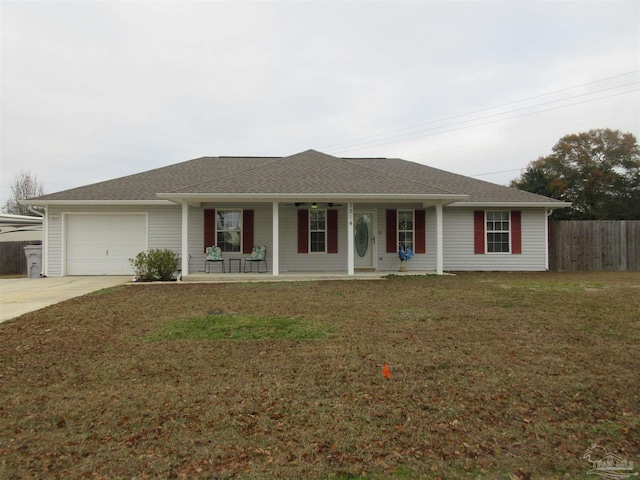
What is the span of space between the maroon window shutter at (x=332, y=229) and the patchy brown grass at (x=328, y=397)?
691 cm

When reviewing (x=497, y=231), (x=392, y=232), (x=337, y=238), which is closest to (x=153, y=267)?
(x=337, y=238)

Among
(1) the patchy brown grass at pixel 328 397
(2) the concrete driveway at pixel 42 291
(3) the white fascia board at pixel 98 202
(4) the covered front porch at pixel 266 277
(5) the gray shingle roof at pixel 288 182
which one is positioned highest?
(5) the gray shingle roof at pixel 288 182

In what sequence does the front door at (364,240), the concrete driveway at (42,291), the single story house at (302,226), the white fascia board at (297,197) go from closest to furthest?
1. the concrete driveway at (42,291)
2. the white fascia board at (297,197)
3. the single story house at (302,226)
4. the front door at (364,240)

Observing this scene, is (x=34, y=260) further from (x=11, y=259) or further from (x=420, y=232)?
(x=420, y=232)

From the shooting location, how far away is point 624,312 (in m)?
6.68

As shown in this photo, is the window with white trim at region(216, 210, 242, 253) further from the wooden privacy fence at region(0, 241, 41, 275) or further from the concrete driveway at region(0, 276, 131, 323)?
the wooden privacy fence at region(0, 241, 41, 275)

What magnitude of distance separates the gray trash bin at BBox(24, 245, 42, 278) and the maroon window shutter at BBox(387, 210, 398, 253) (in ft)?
38.6

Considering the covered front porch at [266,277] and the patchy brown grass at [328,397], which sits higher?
the covered front porch at [266,277]

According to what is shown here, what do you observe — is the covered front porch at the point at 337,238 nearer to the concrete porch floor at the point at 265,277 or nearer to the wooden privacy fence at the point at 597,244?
the concrete porch floor at the point at 265,277

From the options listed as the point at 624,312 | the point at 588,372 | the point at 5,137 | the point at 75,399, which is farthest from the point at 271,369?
the point at 5,137

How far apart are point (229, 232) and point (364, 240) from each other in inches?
183

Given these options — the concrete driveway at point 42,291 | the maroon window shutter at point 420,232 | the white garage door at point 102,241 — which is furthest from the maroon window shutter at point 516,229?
the concrete driveway at point 42,291

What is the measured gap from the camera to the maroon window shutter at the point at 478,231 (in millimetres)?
14172

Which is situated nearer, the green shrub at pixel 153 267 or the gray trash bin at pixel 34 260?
the green shrub at pixel 153 267
